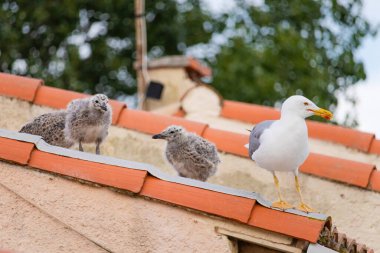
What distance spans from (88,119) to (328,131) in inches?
109

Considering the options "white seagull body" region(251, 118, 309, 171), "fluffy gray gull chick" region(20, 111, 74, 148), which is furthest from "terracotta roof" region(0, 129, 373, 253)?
"fluffy gray gull chick" region(20, 111, 74, 148)

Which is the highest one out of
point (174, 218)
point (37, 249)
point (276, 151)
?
point (276, 151)

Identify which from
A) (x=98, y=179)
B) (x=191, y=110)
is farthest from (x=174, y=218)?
(x=191, y=110)

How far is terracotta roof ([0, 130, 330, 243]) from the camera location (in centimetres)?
428

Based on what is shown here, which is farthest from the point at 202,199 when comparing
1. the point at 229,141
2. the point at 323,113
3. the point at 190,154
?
the point at 229,141

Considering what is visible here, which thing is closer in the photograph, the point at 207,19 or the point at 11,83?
the point at 11,83

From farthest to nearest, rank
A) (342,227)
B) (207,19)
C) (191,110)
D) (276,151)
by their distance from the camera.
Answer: (207,19), (191,110), (342,227), (276,151)

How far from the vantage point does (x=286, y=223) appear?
4281 mm

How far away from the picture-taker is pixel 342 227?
5648 millimetres

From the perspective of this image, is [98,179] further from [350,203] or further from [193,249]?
[350,203]

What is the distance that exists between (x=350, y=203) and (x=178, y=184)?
69.9 inches

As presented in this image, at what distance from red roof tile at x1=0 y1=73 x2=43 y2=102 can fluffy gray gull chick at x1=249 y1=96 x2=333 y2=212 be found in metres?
2.49

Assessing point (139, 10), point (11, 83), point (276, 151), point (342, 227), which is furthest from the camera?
point (139, 10)

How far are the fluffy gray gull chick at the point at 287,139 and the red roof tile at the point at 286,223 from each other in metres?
0.07
